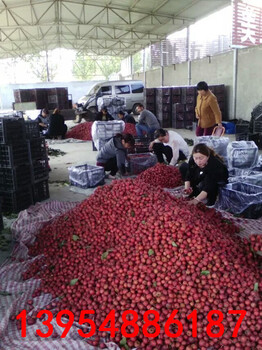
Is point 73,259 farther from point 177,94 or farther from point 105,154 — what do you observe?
point 177,94

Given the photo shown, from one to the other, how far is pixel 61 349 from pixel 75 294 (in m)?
0.47

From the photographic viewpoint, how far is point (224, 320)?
204 cm

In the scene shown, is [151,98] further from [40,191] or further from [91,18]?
[40,191]

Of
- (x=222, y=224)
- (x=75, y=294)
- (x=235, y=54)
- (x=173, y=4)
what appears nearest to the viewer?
(x=75, y=294)

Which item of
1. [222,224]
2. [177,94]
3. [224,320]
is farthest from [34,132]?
[177,94]

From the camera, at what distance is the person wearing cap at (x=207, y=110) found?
6.18m

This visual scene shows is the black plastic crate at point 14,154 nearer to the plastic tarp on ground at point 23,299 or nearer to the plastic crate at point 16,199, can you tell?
the plastic crate at point 16,199

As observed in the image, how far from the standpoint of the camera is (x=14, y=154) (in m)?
4.59

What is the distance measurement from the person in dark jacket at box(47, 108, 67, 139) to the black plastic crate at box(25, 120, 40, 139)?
231 inches

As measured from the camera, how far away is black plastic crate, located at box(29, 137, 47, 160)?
194 inches

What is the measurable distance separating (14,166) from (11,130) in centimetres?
48

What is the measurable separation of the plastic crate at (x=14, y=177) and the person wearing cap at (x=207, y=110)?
3.36 metres

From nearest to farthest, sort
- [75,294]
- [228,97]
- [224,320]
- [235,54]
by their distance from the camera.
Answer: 1. [224,320]
2. [75,294]
3. [235,54]
4. [228,97]

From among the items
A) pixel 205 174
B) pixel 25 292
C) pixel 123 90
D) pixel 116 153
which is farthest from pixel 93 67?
pixel 25 292
